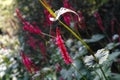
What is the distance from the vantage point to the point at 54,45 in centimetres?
447

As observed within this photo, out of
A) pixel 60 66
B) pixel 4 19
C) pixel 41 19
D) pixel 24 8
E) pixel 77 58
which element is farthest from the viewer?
pixel 4 19

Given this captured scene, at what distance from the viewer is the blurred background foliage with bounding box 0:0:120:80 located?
3348mm

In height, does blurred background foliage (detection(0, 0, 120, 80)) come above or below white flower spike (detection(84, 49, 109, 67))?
above

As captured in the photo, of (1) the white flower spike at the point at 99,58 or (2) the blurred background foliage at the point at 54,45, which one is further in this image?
(2) the blurred background foliage at the point at 54,45

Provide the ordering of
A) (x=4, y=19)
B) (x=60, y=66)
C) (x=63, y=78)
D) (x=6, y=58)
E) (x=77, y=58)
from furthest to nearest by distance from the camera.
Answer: (x=4, y=19)
(x=6, y=58)
(x=60, y=66)
(x=63, y=78)
(x=77, y=58)

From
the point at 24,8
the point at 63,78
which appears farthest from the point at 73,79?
the point at 24,8

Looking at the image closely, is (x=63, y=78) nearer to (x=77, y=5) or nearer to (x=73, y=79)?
(x=73, y=79)

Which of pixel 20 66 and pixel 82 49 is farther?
pixel 20 66

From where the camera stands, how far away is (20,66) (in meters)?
4.68

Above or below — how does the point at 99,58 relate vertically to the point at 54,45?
below

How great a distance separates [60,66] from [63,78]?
1.56 ft

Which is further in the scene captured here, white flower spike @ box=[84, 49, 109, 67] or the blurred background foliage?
the blurred background foliage

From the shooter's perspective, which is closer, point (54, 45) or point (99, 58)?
point (99, 58)

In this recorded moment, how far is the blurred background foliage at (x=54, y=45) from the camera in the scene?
11.0ft
